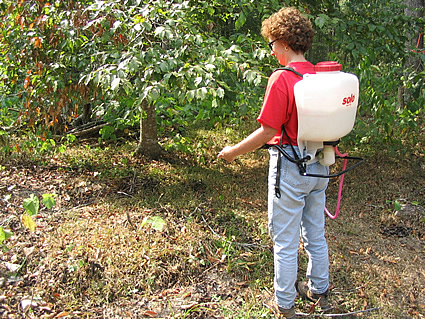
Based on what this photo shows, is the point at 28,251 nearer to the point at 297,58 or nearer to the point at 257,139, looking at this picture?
the point at 257,139

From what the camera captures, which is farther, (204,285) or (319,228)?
(204,285)

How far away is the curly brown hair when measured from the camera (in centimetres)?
226

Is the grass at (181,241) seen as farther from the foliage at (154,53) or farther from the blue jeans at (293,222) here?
the foliage at (154,53)

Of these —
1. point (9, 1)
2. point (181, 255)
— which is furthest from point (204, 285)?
point (9, 1)

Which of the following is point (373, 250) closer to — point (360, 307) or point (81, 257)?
point (360, 307)

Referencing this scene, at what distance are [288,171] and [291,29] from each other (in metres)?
0.88

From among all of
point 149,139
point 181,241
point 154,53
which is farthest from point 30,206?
point 149,139

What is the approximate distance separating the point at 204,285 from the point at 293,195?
47.0 inches

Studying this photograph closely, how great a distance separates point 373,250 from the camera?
3580 mm

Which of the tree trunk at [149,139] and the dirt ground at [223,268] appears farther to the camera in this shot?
the tree trunk at [149,139]

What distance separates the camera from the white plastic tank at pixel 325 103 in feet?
6.89

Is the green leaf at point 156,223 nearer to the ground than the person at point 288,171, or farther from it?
nearer to the ground

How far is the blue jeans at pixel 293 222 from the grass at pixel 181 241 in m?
0.37

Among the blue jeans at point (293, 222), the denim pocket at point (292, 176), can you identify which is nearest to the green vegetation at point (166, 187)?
the blue jeans at point (293, 222)
